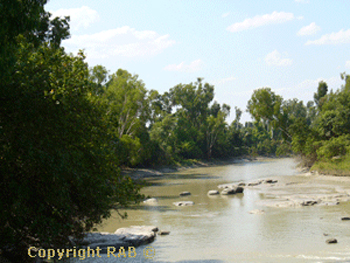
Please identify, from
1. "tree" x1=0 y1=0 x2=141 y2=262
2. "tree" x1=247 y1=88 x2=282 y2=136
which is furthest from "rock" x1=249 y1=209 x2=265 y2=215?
"tree" x1=247 y1=88 x2=282 y2=136

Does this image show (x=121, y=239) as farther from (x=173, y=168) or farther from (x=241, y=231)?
(x=173, y=168)

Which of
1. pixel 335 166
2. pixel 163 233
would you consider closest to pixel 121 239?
pixel 163 233

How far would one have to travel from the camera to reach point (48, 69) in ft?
28.0

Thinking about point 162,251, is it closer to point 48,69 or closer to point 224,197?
point 48,69

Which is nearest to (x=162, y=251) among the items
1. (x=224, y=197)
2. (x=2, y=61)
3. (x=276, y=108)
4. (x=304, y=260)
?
(x=304, y=260)

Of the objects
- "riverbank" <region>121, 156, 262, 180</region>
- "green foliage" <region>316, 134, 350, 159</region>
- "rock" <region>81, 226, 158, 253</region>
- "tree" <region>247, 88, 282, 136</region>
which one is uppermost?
"tree" <region>247, 88, 282, 136</region>

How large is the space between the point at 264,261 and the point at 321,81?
200ft

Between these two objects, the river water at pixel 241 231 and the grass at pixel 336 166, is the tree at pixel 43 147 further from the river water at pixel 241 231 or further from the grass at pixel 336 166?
the grass at pixel 336 166

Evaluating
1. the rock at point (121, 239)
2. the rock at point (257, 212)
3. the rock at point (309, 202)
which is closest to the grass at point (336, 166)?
the rock at point (309, 202)

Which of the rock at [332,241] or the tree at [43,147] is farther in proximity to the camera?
the rock at [332,241]

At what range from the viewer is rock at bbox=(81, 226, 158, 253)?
12203 millimetres

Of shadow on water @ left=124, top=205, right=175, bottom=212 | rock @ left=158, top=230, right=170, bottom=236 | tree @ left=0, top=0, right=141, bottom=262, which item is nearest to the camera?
tree @ left=0, top=0, right=141, bottom=262

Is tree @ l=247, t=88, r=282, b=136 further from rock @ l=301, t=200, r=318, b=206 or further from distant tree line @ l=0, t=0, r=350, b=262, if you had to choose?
distant tree line @ l=0, t=0, r=350, b=262

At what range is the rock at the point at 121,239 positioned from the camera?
480 inches
